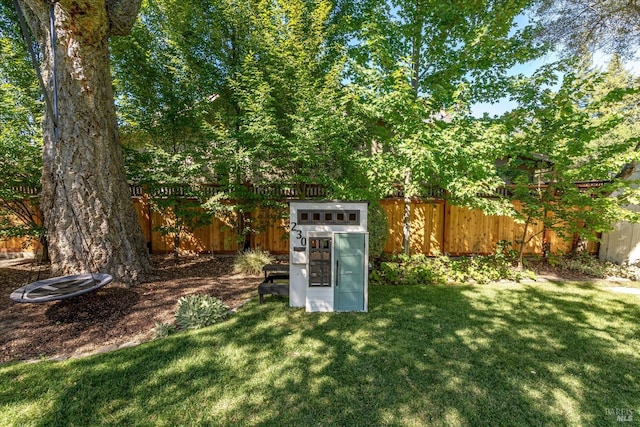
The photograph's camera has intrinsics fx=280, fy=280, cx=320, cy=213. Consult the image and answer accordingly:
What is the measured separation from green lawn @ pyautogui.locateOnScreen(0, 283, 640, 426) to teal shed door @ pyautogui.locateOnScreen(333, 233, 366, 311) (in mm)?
240

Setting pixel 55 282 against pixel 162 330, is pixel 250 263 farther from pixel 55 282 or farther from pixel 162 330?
pixel 55 282

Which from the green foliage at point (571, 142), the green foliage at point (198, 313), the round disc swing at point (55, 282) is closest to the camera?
the round disc swing at point (55, 282)

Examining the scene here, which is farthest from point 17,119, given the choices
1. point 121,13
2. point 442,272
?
point 442,272

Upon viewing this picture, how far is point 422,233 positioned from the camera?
8.35m

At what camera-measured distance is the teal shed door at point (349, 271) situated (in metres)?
4.69

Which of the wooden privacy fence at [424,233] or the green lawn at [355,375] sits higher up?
the wooden privacy fence at [424,233]

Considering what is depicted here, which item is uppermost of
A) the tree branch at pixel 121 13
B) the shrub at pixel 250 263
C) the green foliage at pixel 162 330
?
the tree branch at pixel 121 13

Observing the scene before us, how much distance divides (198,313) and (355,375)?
2504 millimetres

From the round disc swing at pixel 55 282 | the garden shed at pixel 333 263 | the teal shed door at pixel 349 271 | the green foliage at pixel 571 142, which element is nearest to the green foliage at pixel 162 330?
the round disc swing at pixel 55 282

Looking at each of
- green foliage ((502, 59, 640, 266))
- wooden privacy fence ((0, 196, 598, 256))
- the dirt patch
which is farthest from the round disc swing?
green foliage ((502, 59, 640, 266))

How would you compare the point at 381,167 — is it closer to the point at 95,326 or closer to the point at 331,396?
the point at 331,396

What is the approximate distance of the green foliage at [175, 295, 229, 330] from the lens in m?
4.12

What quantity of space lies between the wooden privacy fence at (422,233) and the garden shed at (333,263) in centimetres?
333

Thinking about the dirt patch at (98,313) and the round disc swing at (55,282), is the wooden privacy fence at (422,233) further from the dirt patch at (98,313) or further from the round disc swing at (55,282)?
the round disc swing at (55,282)
